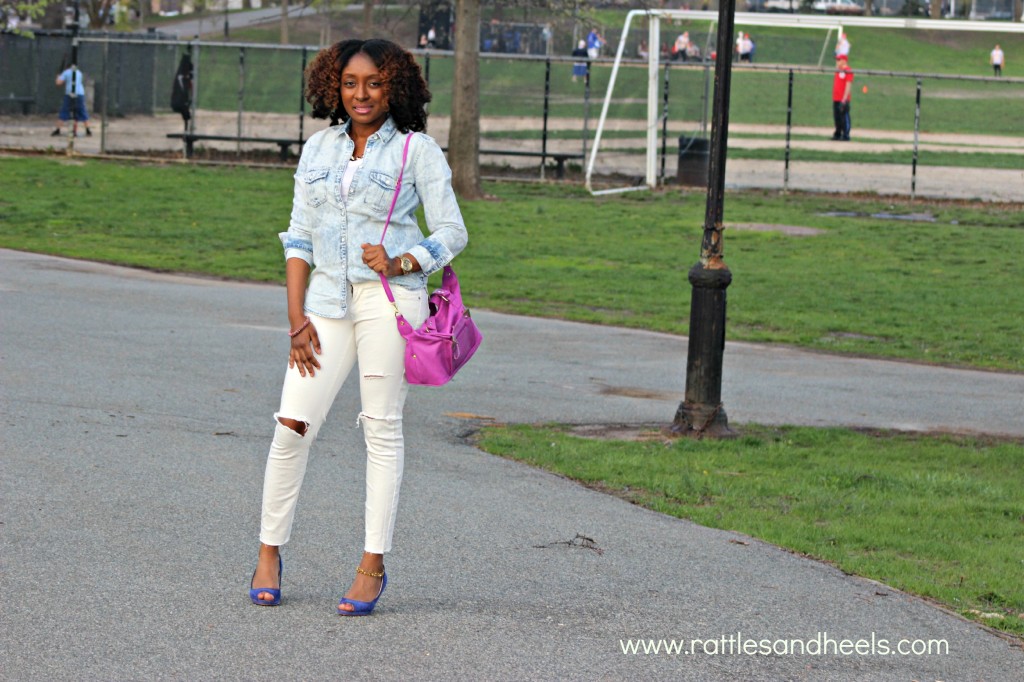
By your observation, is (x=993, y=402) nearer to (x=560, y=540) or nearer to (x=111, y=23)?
(x=560, y=540)

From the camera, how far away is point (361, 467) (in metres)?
7.38

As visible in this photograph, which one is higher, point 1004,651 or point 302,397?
point 302,397

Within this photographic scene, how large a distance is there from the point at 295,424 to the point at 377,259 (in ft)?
1.89

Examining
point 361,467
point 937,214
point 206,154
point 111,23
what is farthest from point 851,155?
point 111,23

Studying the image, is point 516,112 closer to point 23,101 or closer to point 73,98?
point 73,98

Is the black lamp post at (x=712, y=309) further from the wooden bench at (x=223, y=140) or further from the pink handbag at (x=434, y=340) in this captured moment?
the wooden bench at (x=223, y=140)

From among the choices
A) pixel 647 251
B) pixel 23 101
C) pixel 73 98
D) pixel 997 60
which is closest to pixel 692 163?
pixel 647 251

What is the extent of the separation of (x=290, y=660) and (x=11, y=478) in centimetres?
253

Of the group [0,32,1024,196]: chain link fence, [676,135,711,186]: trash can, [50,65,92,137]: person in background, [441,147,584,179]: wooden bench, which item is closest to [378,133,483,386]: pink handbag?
[0,32,1024,196]: chain link fence

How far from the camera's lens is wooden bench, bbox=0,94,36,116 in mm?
33812

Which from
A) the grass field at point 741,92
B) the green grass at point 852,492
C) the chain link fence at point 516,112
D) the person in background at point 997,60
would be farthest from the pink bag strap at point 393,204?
the person in background at point 997,60

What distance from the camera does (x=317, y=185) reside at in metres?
4.76

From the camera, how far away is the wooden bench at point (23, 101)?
33812 mm

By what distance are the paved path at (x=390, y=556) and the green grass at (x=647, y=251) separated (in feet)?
10.9
